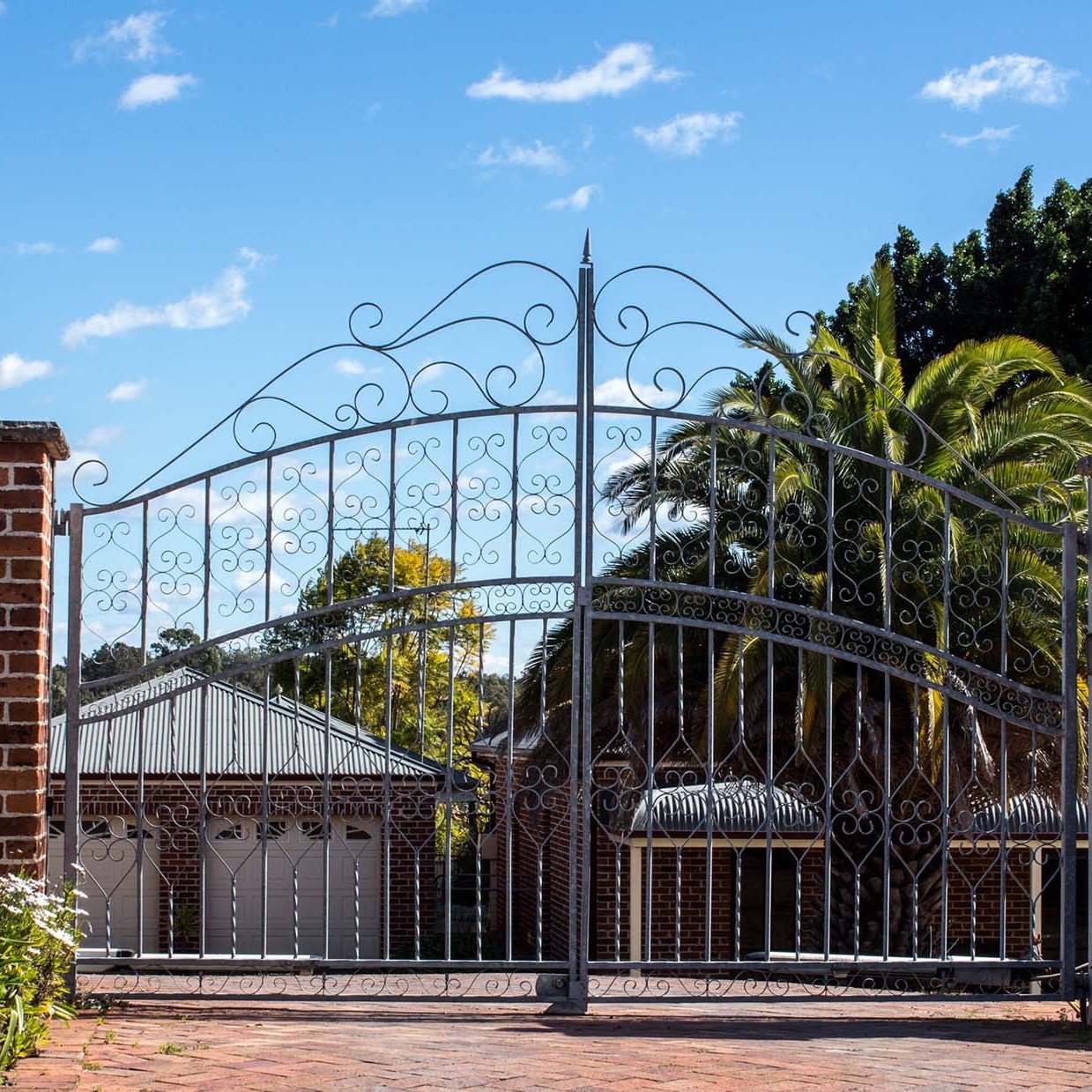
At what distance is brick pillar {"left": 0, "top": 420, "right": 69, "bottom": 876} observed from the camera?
6.27 metres

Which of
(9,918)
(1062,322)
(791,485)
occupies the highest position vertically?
(1062,322)

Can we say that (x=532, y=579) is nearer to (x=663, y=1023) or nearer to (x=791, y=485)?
(x=663, y=1023)

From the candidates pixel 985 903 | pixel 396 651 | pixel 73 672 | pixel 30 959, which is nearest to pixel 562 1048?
pixel 30 959

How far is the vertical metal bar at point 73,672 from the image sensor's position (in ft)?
21.4

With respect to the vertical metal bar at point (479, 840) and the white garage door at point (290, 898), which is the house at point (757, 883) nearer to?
the white garage door at point (290, 898)

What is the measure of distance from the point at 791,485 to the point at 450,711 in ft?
19.5

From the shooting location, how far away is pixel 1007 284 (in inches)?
965

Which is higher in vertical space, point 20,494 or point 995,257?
point 995,257

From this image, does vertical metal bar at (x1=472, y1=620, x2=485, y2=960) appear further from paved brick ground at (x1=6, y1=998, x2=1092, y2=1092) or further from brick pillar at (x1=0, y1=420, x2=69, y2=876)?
brick pillar at (x1=0, y1=420, x2=69, y2=876)

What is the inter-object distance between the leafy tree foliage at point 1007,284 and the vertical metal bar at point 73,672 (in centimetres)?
1795

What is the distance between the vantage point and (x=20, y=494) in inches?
250

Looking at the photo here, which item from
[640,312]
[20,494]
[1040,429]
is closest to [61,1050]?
[20,494]

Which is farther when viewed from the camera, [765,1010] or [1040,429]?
[1040,429]

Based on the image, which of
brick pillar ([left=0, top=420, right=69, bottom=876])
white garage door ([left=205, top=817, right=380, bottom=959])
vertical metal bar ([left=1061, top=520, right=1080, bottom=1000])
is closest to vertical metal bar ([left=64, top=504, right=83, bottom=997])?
brick pillar ([left=0, top=420, right=69, bottom=876])
